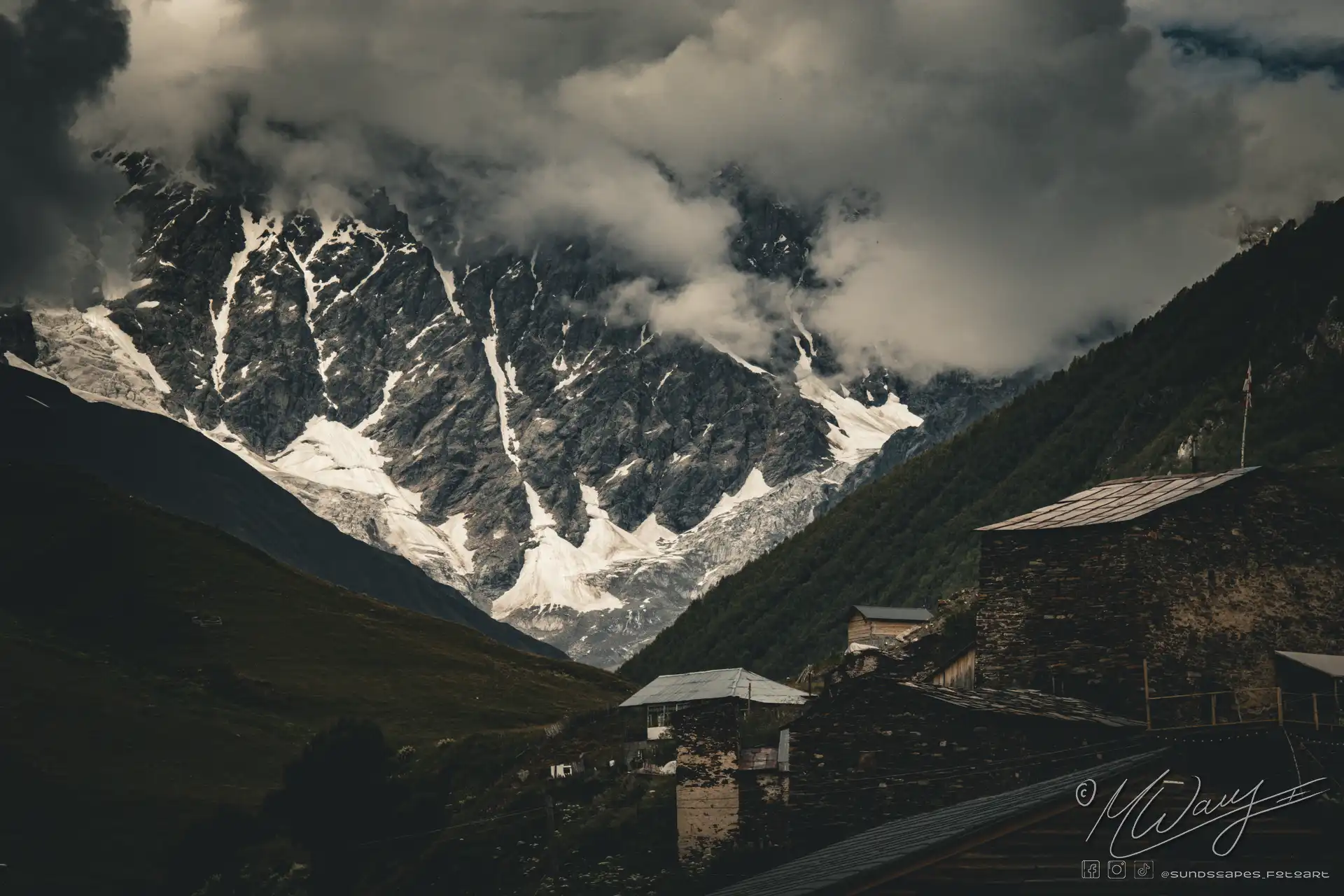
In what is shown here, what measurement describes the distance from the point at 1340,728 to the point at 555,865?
29.2 meters

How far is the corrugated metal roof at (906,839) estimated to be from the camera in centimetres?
2228

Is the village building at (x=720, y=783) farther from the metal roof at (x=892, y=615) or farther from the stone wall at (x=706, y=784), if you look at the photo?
the metal roof at (x=892, y=615)

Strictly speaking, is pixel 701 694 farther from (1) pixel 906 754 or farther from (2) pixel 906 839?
(2) pixel 906 839

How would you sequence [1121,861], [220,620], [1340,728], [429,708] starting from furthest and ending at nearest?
1. [220,620]
2. [429,708]
3. [1340,728]
4. [1121,861]

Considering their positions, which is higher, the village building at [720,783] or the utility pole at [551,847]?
the village building at [720,783]

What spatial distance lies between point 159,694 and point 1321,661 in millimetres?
127035

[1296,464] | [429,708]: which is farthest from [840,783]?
[1296,464]

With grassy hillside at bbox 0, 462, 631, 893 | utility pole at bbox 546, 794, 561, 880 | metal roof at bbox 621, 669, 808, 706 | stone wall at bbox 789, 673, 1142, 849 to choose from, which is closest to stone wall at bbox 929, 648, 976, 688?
stone wall at bbox 789, 673, 1142, 849

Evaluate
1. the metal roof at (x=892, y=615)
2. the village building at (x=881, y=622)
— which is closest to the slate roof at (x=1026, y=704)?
the village building at (x=881, y=622)

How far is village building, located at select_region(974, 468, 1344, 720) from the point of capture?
135 ft

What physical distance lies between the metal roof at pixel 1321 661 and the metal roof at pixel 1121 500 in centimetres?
503

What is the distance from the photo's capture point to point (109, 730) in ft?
419

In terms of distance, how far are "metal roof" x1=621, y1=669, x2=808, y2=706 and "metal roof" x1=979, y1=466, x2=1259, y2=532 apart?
2019cm

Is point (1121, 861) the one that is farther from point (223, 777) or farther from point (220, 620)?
point (220, 620)
